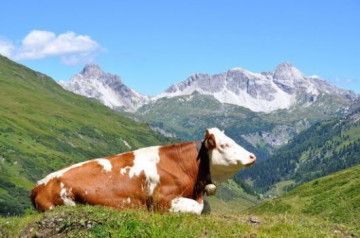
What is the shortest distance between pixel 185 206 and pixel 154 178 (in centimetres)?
135

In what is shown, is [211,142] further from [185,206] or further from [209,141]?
[185,206]

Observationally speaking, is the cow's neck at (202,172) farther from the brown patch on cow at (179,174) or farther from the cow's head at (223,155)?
the cow's head at (223,155)

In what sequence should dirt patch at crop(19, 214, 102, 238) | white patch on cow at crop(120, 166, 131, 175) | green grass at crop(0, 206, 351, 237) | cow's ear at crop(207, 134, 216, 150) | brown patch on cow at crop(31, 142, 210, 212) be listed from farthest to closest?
white patch on cow at crop(120, 166, 131, 175) < cow's ear at crop(207, 134, 216, 150) < brown patch on cow at crop(31, 142, 210, 212) < dirt patch at crop(19, 214, 102, 238) < green grass at crop(0, 206, 351, 237)

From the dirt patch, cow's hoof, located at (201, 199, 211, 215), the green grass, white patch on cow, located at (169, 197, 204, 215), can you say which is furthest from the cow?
the dirt patch

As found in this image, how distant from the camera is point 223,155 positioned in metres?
14.1

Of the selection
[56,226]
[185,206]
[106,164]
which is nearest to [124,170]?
[106,164]

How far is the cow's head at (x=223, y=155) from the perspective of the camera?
13852 mm

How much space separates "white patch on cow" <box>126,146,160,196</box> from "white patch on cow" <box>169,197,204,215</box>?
870 millimetres

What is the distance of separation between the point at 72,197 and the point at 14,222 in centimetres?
188

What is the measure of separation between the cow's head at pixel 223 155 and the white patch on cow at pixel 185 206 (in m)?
1.24

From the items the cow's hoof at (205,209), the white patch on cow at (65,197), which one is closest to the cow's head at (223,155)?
the cow's hoof at (205,209)

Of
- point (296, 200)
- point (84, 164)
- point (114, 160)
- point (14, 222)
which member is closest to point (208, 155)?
point (114, 160)

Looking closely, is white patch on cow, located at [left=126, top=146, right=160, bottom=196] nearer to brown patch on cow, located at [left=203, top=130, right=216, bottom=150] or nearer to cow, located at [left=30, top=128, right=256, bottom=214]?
cow, located at [left=30, top=128, right=256, bottom=214]

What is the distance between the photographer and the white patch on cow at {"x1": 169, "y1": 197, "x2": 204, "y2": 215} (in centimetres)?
1348
